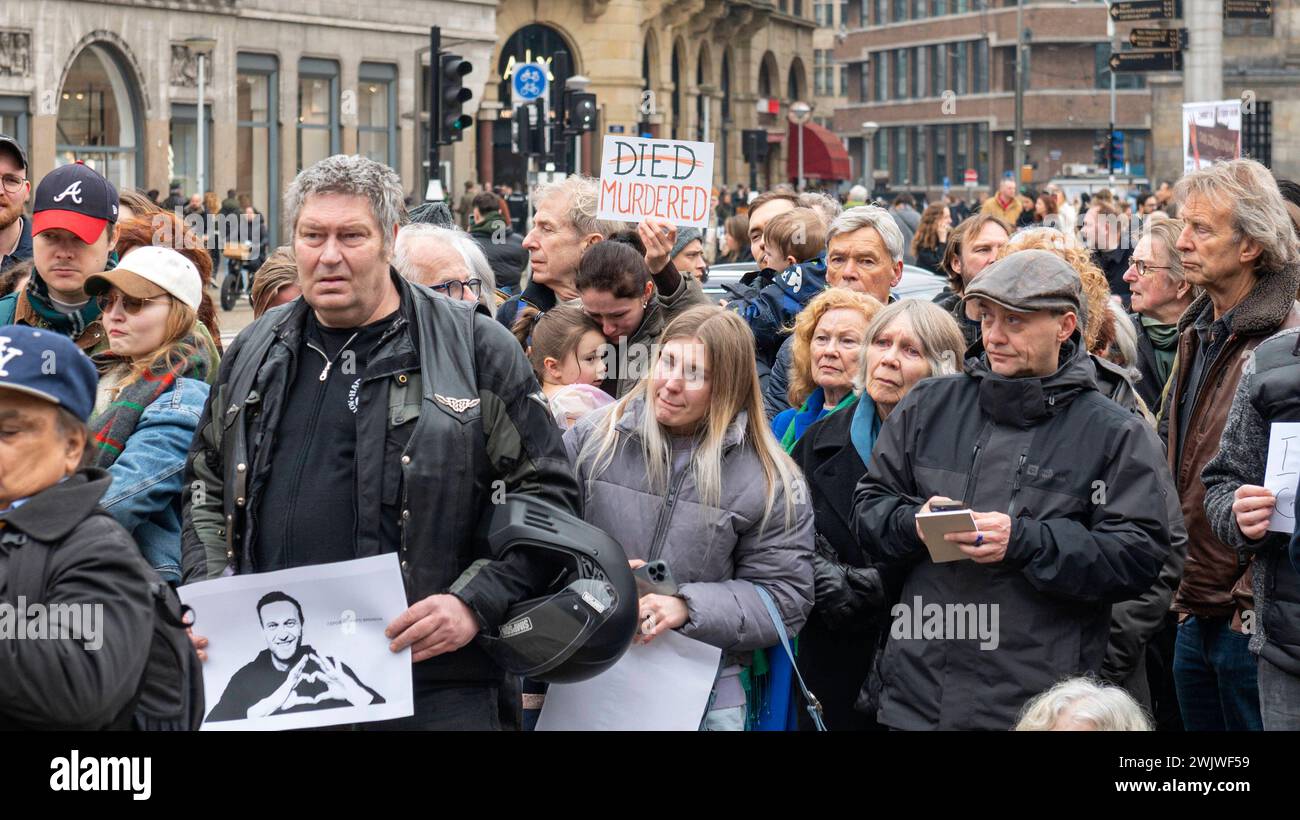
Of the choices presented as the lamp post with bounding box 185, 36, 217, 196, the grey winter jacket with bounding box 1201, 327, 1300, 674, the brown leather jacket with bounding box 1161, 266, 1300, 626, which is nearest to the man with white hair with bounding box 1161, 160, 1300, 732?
the brown leather jacket with bounding box 1161, 266, 1300, 626

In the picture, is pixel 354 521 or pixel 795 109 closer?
pixel 354 521

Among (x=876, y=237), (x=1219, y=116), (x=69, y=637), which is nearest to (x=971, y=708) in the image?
(x=69, y=637)

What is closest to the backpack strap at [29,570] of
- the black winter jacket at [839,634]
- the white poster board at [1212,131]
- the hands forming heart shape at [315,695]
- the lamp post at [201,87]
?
the hands forming heart shape at [315,695]

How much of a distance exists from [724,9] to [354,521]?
196 feet

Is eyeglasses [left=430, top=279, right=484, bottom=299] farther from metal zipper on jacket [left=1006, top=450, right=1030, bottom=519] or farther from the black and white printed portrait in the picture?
the black and white printed portrait

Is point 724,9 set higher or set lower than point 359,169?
higher

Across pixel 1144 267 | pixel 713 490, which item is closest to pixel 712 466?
pixel 713 490

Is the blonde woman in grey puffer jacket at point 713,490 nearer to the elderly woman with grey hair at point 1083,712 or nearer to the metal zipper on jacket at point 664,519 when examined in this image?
the metal zipper on jacket at point 664,519

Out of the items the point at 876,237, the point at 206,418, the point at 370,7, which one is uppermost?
the point at 370,7

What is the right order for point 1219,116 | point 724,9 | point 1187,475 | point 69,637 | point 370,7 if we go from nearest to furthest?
1. point 69,637
2. point 1187,475
3. point 1219,116
4. point 370,7
5. point 724,9

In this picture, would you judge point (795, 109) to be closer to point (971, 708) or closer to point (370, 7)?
point (370, 7)

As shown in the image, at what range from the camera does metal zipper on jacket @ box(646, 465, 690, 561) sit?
208 inches

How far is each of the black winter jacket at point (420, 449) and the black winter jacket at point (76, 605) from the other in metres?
0.91

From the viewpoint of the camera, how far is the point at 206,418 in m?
4.78
